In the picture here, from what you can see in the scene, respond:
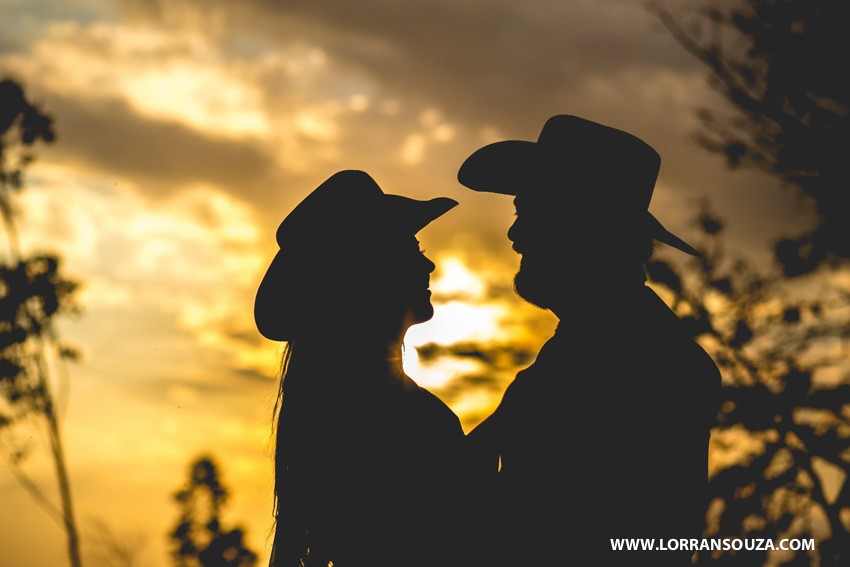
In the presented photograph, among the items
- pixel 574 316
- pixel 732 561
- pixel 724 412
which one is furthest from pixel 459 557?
pixel 724 412

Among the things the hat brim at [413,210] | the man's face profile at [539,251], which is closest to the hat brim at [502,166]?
the man's face profile at [539,251]

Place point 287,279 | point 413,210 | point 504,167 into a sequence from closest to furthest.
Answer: point 504,167 < point 287,279 < point 413,210

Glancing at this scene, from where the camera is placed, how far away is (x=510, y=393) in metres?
3.88

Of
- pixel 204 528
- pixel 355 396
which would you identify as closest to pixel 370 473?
pixel 355 396

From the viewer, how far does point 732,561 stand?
10.2 meters

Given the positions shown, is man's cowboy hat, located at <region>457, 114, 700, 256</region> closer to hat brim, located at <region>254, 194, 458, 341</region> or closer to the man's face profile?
the man's face profile

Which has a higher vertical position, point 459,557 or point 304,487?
point 304,487

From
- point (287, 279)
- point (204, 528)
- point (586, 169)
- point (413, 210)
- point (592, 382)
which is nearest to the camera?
point (592, 382)

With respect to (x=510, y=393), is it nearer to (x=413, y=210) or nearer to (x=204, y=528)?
(x=413, y=210)

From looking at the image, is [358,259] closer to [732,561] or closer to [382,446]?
[382,446]

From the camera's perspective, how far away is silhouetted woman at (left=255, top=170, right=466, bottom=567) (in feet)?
12.6

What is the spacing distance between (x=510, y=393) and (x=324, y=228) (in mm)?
1359

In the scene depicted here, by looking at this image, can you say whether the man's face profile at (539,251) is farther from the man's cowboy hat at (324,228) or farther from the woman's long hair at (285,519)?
the woman's long hair at (285,519)

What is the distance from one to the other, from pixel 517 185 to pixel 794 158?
24.2 ft
